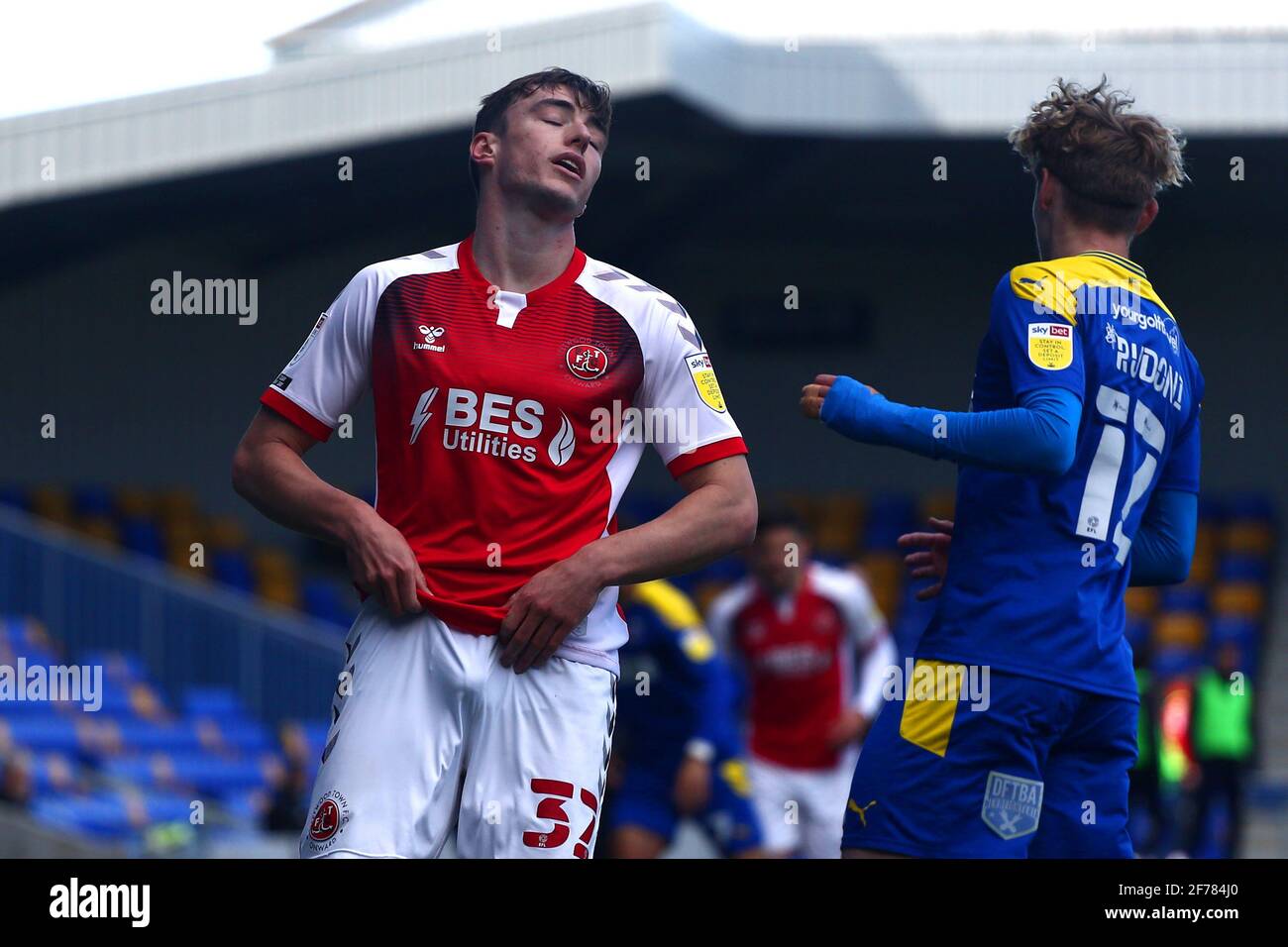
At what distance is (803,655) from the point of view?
9.06 meters

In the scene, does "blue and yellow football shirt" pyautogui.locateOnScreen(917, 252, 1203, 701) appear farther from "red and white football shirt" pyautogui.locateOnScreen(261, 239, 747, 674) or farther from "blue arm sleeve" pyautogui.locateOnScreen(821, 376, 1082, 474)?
"red and white football shirt" pyautogui.locateOnScreen(261, 239, 747, 674)

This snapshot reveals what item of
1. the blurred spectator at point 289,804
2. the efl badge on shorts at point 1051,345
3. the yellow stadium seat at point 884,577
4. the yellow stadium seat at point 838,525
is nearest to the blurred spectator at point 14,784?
the blurred spectator at point 289,804

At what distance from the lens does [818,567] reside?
368 inches

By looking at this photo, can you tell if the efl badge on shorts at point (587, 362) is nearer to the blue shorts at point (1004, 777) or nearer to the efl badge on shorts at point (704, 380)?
the efl badge on shorts at point (704, 380)

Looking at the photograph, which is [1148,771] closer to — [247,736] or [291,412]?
[247,736]

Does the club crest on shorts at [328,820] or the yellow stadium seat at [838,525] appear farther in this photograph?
the yellow stadium seat at [838,525]

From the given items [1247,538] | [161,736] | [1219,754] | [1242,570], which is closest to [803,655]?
[161,736]

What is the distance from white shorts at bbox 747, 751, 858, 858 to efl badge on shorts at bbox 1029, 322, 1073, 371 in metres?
5.74

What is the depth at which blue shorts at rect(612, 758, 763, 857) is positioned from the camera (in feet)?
24.8

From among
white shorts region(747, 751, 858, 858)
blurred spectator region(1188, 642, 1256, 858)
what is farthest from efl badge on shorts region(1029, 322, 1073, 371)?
blurred spectator region(1188, 642, 1256, 858)

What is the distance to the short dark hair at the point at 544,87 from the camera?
3891 mm

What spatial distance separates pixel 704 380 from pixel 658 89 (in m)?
12.6
